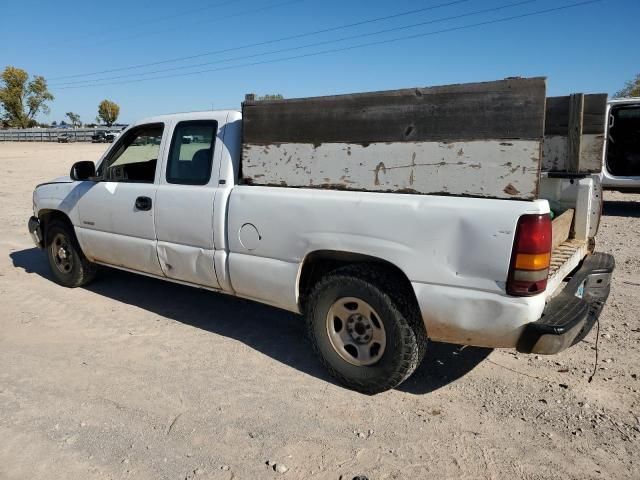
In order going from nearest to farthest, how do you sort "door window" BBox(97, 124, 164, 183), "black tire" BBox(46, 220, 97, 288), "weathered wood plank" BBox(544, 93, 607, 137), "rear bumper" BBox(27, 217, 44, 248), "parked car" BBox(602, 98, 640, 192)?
"weathered wood plank" BBox(544, 93, 607, 137) < "door window" BBox(97, 124, 164, 183) < "black tire" BBox(46, 220, 97, 288) < "rear bumper" BBox(27, 217, 44, 248) < "parked car" BBox(602, 98, 640, 192)

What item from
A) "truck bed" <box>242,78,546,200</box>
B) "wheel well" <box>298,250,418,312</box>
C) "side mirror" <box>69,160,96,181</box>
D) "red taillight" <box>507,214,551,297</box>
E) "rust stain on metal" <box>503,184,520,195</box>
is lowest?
"wheel well" <box>298,250,418,312</box>

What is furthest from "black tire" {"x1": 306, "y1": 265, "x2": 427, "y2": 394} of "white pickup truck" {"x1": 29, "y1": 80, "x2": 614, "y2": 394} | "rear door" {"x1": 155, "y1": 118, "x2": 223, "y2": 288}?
"rear door" {"x1": 155, "y1": 118, "x2": 223, "y2": 288}

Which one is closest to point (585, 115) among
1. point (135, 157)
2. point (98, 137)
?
point (135, 157)

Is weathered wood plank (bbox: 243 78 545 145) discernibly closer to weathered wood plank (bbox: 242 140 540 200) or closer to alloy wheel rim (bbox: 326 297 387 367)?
weathered wood plank (bbox: 242 140 540 200)

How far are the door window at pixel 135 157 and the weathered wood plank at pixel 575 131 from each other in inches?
143

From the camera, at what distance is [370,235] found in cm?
336

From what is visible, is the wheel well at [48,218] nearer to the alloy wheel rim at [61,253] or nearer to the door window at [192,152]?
the alloy wheel rim at [61,253]

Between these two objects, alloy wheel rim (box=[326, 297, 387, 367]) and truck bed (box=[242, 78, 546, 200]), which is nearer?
truck bed (box=[242, 78, 546, 200])

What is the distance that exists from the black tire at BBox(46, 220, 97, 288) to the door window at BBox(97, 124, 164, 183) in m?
0.97

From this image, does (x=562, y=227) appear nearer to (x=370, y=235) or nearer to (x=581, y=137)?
(x=581, y=137)

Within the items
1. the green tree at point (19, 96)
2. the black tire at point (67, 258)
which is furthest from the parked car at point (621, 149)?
the green tree at point (19, 96)

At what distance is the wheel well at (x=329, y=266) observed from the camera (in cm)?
342

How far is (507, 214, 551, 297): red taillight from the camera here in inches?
113

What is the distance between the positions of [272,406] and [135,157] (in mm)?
3476
